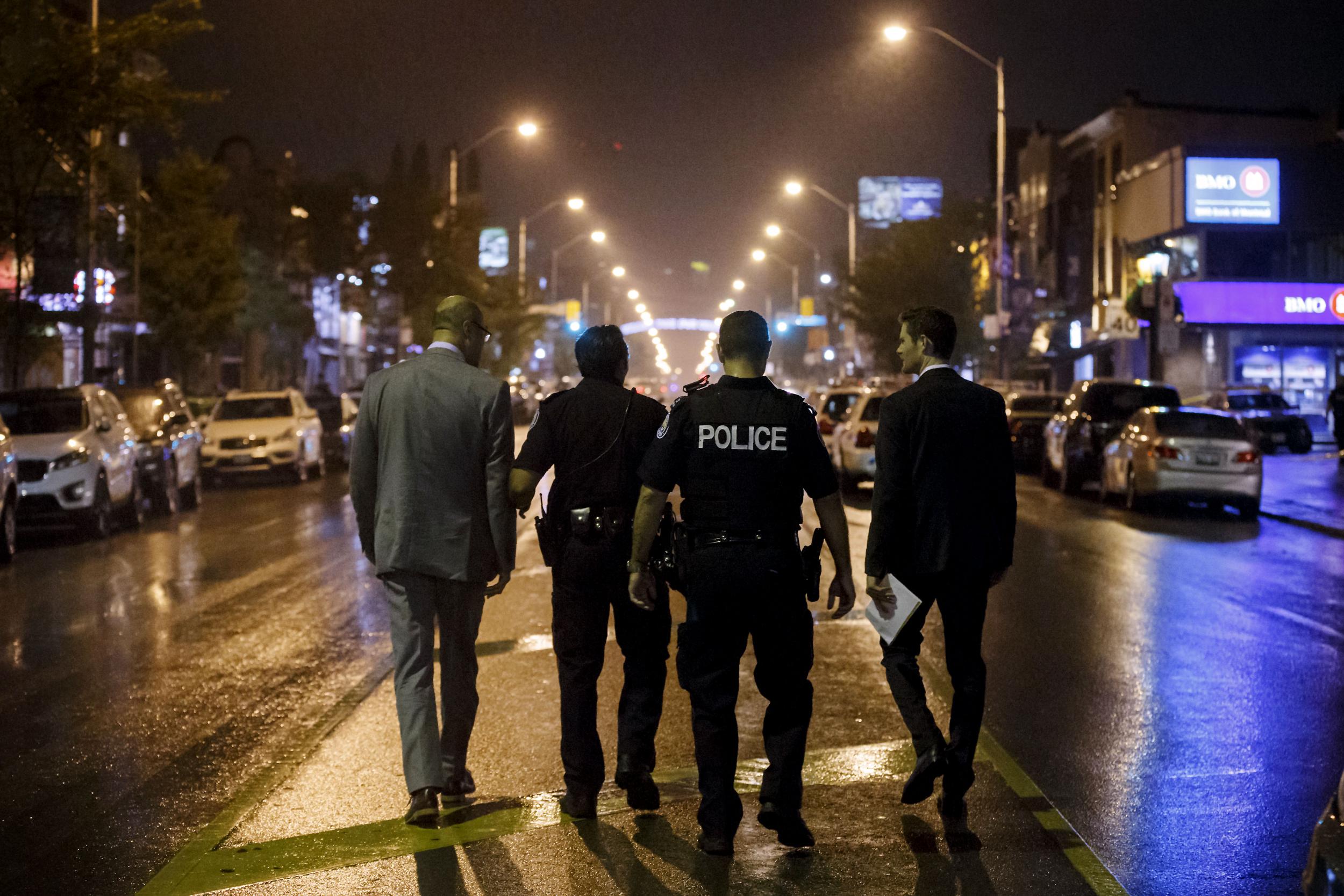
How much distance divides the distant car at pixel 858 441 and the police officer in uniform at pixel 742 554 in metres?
18.7

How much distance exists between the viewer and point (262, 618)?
12.2 meters

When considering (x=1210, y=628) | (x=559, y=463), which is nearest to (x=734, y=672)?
(x=559, y=463)

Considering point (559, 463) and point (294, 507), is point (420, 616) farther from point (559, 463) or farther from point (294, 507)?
point (294, 507)

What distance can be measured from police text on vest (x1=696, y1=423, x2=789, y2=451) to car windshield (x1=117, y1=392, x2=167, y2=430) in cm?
1849

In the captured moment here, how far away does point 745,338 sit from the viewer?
577 centimetres

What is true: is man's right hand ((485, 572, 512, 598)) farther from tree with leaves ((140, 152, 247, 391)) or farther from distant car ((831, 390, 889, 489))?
tree with leaves ((140, 152, 247, 391))

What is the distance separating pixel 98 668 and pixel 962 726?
19.8ft

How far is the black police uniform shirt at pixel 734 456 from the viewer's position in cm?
564

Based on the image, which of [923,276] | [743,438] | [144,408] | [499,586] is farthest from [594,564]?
[923,276]

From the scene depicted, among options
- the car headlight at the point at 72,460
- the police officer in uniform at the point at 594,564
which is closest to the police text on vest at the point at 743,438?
the police officer in uniform at the point at 594,564

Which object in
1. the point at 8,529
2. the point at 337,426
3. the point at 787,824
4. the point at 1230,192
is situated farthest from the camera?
the point at 1230,192

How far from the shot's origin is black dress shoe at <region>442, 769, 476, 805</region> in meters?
6.40

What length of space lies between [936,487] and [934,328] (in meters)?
0.66

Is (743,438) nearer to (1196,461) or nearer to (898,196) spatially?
(1196,461)
